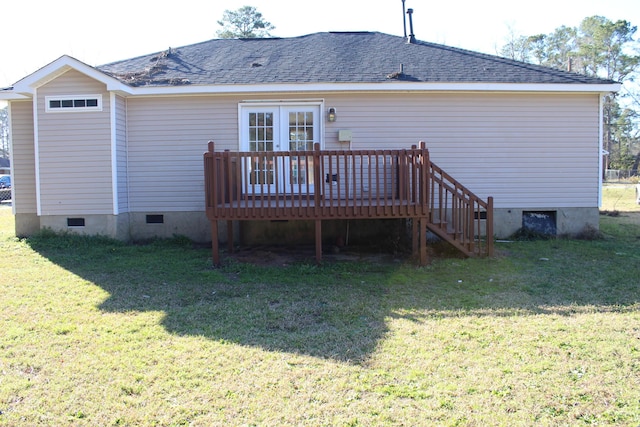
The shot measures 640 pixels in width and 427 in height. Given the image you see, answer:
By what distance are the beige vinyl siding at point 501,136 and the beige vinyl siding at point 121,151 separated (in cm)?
375

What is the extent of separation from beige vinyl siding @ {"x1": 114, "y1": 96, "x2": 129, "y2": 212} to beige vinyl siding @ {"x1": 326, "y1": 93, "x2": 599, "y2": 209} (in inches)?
147

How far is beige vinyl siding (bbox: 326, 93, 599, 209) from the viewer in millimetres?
8992

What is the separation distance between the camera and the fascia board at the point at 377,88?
8586 millimetres

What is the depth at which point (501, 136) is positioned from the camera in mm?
9070

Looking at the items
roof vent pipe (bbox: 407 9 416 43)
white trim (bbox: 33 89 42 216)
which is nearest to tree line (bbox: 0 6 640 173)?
roof vent pipe (bbox: 407 9 416 43)

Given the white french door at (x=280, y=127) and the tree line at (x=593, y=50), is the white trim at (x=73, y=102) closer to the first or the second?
the white french door at (x=280, y=127)

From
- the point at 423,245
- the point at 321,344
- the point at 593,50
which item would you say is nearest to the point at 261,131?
the point at 423,245

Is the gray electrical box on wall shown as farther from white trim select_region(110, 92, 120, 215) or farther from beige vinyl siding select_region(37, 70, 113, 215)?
beige vinyl siding select_region(37, 70, 113, 215)

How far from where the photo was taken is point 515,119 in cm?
905

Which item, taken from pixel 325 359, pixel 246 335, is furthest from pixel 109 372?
pixel 325 359

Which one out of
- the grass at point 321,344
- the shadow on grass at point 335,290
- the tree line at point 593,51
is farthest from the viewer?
the tree line at point 593,51

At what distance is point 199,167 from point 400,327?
232 inches

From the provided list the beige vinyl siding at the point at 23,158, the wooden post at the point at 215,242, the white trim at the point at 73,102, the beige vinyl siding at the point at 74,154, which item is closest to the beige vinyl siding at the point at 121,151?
the beige vinyl siding at the point at 74,154

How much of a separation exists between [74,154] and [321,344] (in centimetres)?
665
